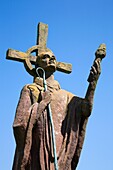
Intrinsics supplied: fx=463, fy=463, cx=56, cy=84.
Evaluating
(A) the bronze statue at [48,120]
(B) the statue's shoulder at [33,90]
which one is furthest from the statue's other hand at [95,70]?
(B) the statue's shoulder at [33,90]

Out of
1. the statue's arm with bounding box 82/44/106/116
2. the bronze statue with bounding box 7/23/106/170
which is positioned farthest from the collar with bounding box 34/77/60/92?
the statue's arm with bounding box 82/44/106/116

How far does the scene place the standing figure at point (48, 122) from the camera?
7.41 m

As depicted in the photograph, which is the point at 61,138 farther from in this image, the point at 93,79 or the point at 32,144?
the point at 93,79

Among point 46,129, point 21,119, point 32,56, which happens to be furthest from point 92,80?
point 32,56

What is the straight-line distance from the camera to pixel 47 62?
8.31 metres

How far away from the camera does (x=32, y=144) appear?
7488mm

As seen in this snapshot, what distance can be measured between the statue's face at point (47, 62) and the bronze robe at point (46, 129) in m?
0.31

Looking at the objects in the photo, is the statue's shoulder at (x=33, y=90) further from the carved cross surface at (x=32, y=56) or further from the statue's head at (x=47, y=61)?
the carved cross surface at (x=32, y=56)

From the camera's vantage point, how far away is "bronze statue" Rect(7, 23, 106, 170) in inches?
292

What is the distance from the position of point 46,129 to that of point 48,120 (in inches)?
6.3

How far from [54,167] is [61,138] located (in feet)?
1.79

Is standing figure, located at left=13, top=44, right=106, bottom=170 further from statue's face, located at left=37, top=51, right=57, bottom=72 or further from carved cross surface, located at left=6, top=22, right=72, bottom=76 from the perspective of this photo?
carved cross surface, located at left=6, top=22, right=72, bottom=76

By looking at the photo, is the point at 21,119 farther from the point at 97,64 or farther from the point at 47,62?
the point at 97,64

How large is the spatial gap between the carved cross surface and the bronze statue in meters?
0.31
